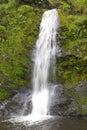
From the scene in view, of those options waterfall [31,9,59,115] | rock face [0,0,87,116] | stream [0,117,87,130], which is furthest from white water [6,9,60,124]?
stream [0,117,87,130]

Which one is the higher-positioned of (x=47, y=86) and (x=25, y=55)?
(x=25, y=55)

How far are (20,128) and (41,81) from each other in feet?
12.8

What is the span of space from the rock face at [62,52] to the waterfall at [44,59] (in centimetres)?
28

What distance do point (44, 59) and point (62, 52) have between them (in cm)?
99

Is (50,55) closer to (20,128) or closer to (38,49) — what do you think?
(38,49)

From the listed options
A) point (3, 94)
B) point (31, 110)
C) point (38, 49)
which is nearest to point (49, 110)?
point (31, 110)

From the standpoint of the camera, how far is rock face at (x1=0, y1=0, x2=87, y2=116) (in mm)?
14888

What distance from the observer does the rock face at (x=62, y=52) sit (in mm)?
14888

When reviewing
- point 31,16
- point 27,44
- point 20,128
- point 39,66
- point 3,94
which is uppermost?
point 31,16

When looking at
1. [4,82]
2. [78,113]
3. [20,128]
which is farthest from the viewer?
[4,82]

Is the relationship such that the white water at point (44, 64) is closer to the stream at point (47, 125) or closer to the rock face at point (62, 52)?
the rock face at point (62, 52)

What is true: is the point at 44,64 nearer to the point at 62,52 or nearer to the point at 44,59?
the point at 44,59

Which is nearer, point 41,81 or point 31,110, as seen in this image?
point 31,110

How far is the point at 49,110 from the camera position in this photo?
47.9 ft
